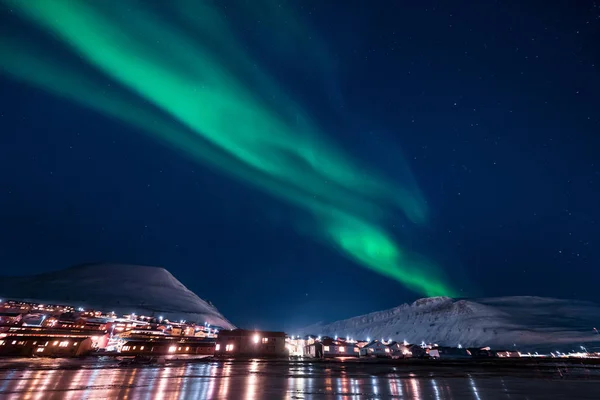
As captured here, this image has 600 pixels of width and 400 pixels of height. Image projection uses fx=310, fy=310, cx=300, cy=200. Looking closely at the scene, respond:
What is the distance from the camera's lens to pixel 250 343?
287 feet

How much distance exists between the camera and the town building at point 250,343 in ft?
282

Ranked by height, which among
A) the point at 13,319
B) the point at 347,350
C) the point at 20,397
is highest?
the point at 13,319

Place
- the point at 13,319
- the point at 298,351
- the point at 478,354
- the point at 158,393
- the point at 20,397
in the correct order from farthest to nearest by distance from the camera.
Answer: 1. the point at 478,354
2. the point at 298,351
3. the point at 13,319
4. the point at 158,393
5. the point at 20,397

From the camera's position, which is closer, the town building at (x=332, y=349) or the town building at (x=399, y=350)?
the town building at (x=332, y=349)

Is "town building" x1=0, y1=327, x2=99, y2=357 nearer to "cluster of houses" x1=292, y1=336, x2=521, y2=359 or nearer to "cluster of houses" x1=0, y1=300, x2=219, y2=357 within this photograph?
"cluster of houses" x1=0, y1=300, x2=219, y2=357

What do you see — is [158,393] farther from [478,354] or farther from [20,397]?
[478,354]

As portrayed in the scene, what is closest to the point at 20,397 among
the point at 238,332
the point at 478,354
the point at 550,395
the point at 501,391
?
the point at 501,391

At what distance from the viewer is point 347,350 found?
10694 cm

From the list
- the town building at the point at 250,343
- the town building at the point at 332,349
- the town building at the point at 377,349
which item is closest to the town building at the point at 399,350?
the town building at the point at 377,349

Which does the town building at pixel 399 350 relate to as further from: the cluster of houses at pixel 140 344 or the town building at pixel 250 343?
the town building at pixel 250 343

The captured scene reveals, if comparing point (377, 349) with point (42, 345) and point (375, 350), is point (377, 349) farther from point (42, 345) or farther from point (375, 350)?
point (42, 345)

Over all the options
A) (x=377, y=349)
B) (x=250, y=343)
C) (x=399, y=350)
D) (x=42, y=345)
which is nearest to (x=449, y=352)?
(x=399, y=350)

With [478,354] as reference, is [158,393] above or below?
below

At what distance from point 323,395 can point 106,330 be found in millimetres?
110399
